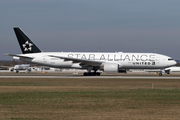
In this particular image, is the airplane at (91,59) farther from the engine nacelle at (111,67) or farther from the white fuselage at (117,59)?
the engine nacelle at (111,67)

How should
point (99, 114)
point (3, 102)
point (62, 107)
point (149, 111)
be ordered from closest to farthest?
point (99, 114) < point (149, 111) < point (62, 107) < point (3, 102)

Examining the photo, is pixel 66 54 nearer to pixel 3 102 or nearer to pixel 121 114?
pixel 3 102

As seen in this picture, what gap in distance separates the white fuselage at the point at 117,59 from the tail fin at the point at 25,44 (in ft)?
3.26

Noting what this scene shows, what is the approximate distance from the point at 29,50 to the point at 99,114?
3984 cm

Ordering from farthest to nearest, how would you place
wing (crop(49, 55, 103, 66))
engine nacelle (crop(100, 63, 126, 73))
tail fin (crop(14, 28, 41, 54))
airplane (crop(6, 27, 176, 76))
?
tail fin (crop(14, 28, 41, 54))
airplane (crop(6, 27, 176, 76))
engine nacelle (crop(100, 63, 126, 73))
wing (crop(49, 55, 103, 66))

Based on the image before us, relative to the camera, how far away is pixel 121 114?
43.3ft

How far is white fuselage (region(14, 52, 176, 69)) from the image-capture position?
49.3m

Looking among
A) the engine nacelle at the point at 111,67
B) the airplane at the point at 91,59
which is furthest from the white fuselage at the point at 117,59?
the engine nacelle at the point at 111,67

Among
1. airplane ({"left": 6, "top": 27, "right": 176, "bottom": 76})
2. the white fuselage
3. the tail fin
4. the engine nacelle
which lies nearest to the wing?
airplane ({"left": 6, "top": 27, "right": 176, "bottom": 76})

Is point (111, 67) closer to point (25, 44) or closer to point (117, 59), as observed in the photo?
point (117, 59)

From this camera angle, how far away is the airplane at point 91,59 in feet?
162

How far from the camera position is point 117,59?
49.5 metres

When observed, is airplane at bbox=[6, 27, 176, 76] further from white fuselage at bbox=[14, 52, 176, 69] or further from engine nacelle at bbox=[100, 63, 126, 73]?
engine nacelle at bbox=[100, 63, 126, 73]

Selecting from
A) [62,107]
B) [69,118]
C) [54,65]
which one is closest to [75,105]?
[62,107]
